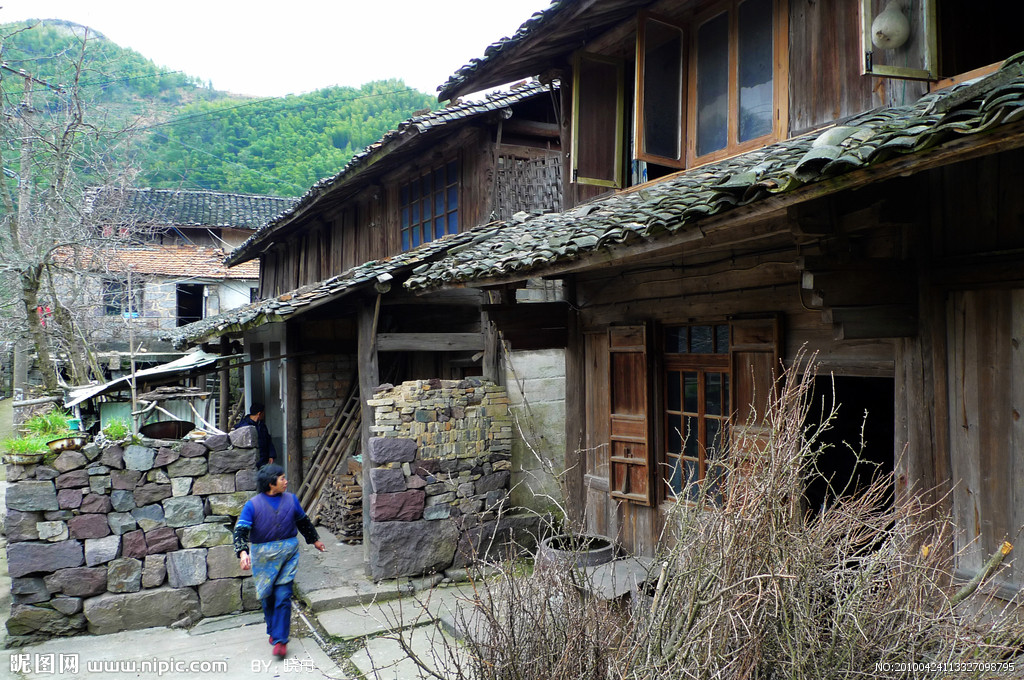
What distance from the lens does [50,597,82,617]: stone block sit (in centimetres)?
616

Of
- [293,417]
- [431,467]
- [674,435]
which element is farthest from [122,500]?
[674,435]

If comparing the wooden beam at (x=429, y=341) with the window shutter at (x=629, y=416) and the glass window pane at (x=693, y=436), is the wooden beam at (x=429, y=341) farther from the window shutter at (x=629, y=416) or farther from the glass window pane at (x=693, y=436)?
the glass window pane at (x=693, y=436)

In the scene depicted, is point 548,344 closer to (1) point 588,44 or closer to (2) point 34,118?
(1) point 588,44

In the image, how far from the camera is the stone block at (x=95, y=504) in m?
6.22

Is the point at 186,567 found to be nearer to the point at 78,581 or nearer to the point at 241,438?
the point at 78,581

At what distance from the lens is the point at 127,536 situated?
6.33 m

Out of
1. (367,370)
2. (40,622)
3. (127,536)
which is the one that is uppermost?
(367,370)

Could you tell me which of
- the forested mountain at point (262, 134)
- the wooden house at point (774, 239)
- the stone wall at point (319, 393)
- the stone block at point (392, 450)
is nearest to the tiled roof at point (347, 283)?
the wooden house at point (774, 239)

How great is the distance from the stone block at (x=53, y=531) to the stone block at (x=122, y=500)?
0.41 metres

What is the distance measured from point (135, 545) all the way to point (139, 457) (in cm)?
81

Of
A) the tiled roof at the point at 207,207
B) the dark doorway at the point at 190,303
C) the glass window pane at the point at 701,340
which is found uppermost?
the tiled roof at the point at 207,207

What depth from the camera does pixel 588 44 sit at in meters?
6.75

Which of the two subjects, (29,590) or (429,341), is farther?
(429,341)

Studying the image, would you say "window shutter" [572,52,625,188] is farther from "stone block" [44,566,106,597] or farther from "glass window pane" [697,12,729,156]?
"stone block" [44,566,106,597]
